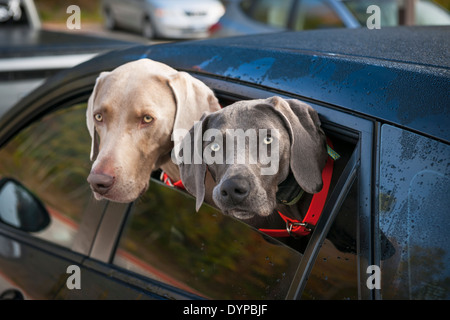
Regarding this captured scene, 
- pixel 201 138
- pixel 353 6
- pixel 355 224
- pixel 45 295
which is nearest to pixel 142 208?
pixel 45 295

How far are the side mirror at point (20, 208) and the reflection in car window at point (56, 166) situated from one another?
1.2 inches

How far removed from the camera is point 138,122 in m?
1.69

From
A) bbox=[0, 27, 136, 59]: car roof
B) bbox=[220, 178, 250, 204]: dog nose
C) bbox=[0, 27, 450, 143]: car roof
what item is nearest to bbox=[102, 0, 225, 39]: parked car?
bbox=[0, 27, 136, 59]: car roof

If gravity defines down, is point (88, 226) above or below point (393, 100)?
above

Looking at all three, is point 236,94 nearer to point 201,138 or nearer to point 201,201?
point 201,138

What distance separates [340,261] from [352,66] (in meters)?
0.50

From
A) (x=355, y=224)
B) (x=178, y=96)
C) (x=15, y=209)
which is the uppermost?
(x=15, y=209)

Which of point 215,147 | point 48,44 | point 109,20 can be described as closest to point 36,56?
point 48,44

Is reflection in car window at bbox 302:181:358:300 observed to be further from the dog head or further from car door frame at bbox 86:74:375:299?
the dog head

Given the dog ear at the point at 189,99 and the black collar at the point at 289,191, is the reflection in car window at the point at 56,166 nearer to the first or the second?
the dog ear at the point at 189,99

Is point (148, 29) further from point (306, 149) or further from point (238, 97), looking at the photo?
point (306, 149)

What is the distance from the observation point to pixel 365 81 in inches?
57.1

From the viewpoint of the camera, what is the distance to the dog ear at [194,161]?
5.13ft

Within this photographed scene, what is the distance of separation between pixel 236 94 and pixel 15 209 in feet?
5.08
